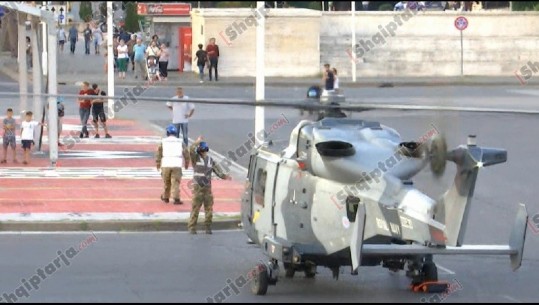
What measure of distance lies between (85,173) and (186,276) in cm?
1155

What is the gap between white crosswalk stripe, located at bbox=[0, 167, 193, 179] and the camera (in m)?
29.2

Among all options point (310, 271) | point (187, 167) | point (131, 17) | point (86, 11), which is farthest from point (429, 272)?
point (86, 11)

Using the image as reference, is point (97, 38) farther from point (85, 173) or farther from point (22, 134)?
point (85, 173)

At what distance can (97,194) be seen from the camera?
2670 cm

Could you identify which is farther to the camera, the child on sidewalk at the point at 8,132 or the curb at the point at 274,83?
the curb at the point at 274,83

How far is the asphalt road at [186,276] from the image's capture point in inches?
671

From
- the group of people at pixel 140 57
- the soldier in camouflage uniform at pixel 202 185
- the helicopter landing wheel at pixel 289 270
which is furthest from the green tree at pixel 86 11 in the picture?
the helicopter landing wheel at pixel 289 270

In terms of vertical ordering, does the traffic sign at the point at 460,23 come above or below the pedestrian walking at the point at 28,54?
above

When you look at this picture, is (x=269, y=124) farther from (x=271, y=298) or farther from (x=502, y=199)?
(x=271, y=298)

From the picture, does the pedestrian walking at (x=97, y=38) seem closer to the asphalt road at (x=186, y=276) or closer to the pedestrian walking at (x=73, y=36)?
the pedestrian walking at (x=73, y=36)

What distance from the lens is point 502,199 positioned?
1036 inches

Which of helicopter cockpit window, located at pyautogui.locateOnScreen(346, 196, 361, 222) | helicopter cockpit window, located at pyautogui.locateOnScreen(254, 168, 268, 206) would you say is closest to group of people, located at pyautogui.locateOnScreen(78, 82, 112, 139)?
helicopter cockpit window, located at pyautogui.locateOnScreen(254, 168, 268, 206)

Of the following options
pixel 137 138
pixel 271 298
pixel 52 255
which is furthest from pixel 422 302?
A: pixel 137 138

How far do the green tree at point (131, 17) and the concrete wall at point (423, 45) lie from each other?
10028mm
